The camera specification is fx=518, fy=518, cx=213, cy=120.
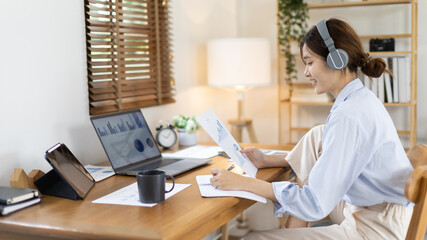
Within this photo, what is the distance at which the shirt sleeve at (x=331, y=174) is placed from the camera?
1540 mm

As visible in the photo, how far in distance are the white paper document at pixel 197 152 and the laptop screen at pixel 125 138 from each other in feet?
0.40

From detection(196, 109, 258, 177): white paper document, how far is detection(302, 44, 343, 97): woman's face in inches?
14.8

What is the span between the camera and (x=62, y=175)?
1621mm

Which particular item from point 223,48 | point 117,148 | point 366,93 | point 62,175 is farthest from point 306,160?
point 223,48

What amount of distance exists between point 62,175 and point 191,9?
5.97ft

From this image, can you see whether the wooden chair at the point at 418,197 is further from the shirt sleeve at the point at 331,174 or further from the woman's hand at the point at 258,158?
the woman's hand at the point at 258,158

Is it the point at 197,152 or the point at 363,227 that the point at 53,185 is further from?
the point at 363,227

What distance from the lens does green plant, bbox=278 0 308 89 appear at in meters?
3.50

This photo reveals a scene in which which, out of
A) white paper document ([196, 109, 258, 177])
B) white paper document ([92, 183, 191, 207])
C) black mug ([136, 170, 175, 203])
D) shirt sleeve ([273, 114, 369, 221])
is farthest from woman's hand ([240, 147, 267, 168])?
black mug ([136, 170, 175, 203])

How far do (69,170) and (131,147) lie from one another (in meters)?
0.48

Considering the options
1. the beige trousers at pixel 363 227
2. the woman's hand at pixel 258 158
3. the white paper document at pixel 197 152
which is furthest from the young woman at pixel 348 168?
the white paper document at pixel 197 152

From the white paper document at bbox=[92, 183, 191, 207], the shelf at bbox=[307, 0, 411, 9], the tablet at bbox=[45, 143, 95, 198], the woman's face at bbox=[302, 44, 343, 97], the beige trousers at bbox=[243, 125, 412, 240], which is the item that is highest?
the shelf at bbox=[307, 0, 411, 9]

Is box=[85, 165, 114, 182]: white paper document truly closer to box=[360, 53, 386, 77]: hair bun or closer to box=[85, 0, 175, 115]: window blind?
box=[85, 0, 175, 115]: window blind

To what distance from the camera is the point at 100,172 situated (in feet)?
6.73
